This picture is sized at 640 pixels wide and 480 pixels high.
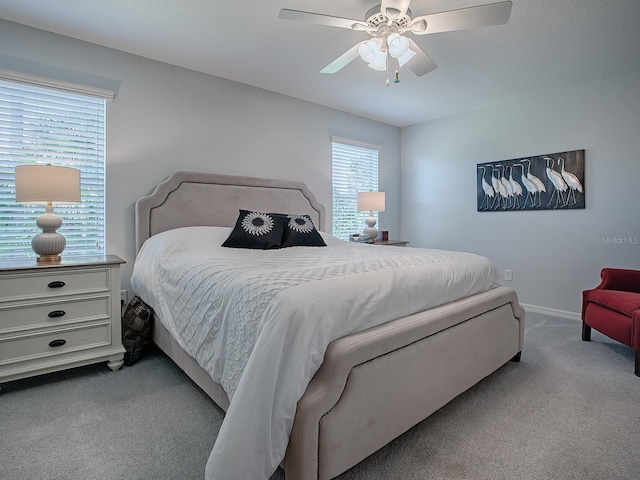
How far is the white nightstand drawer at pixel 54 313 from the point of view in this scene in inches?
79.3

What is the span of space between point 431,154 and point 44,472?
4.81 metres

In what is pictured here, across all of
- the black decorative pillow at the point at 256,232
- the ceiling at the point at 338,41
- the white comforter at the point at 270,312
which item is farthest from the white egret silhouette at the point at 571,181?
the black decorative pillow at the point at 256,232

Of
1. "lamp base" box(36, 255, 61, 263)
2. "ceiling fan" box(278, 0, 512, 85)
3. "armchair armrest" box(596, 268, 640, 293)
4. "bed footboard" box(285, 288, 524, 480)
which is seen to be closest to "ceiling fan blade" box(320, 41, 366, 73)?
"ceiling fan" box(278, 0, 512, 85)

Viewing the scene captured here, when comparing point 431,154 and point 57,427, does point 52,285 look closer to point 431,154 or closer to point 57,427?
point 57,427

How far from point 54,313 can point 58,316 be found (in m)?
0.03

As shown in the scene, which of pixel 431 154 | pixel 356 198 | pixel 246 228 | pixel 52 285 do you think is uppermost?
pixel 431 154

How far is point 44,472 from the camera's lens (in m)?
1.40

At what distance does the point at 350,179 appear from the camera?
4598 mm

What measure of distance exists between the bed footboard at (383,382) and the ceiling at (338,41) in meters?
1.98

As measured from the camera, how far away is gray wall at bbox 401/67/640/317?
3250 millimetres

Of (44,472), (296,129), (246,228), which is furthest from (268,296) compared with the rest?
(296,129)

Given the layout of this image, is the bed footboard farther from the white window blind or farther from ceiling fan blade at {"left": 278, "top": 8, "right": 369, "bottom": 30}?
the white window blind

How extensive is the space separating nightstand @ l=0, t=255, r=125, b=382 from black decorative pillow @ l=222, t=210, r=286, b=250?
2.72 ft

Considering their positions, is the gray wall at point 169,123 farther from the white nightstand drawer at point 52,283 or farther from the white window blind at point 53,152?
the white nightstand drawer at point 52,283
